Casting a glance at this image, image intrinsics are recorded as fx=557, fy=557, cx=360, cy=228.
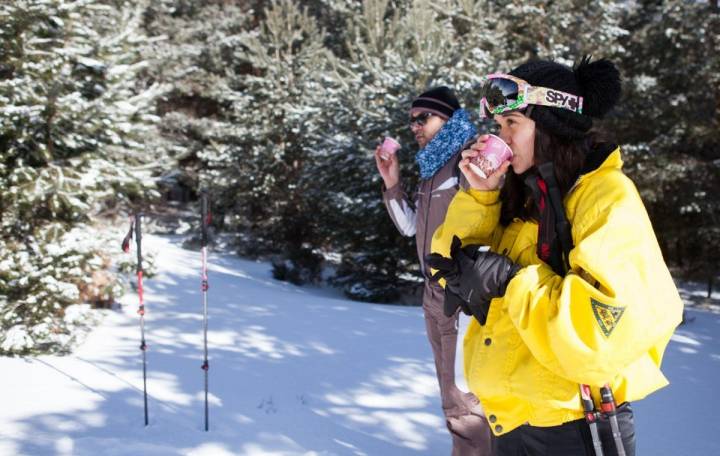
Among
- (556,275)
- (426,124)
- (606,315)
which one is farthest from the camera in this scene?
(426,124)

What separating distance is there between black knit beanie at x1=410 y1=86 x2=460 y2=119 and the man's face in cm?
2

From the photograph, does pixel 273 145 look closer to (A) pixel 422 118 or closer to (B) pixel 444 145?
(A) pixel 422 118

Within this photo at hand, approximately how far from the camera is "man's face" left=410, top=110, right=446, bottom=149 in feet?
10.5

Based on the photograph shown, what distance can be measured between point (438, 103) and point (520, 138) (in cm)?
166

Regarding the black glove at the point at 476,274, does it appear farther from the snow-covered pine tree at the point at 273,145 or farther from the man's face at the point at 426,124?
the snow-covered pine tree at the point at 273,145

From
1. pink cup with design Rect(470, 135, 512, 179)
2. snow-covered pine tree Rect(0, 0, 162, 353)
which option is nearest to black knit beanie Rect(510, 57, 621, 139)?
pink cup with design Rect(470, 135, 512, 179)

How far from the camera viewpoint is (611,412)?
144cm

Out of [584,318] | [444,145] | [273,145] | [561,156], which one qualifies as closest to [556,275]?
[584,318]

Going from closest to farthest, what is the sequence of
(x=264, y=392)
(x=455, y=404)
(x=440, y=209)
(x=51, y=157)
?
(x=455, y=404) → (x=440, y=209) → (x=264, y=392) → (x=51, y=157)

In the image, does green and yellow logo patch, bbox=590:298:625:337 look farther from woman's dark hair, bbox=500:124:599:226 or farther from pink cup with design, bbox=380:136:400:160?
pink cup with design, bbox=380:136:400:160

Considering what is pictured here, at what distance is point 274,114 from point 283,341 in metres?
11.0

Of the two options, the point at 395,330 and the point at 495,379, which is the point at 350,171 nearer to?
the point at 395,330

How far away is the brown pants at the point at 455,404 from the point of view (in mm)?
2820

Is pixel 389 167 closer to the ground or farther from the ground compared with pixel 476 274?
farther from the ground
